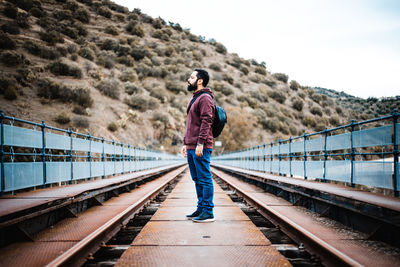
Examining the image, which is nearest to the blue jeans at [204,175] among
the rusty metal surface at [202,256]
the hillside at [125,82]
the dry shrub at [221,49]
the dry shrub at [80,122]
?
the rusty metal surface at [202,256]

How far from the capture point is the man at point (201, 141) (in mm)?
4477

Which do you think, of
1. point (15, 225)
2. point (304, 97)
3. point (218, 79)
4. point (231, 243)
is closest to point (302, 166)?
point (231, 243)

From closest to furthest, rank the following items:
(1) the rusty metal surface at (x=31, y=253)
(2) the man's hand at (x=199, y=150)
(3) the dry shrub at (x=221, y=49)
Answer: (1) the rusty metal surface at (x=31, y=253)
(2) the man's hand at (x=199, y=150)
(3) the dry shrub at (x=221, y=49)

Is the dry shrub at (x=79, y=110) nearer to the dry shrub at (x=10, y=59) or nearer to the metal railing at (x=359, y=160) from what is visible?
the dry shrub at (x=10, y=59)

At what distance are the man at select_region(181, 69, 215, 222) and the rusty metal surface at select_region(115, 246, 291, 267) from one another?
4.25 ft

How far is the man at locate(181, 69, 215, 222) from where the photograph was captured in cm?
448

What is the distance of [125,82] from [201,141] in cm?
4544

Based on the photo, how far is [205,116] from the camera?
4.48m

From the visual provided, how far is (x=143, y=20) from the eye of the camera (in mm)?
83125

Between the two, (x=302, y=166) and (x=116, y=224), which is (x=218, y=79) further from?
(x=116, y=224)

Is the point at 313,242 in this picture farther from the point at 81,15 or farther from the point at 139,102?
the point at 81,15

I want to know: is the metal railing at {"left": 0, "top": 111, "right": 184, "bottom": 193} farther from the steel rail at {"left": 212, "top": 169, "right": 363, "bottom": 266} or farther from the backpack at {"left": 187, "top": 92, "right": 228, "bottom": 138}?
the steel rail at {"left": 212, "top": 169, "right": 363, "bottom": 266}

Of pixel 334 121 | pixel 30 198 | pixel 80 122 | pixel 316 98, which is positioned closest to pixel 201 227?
pixel 30 198

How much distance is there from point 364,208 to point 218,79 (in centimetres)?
6823
